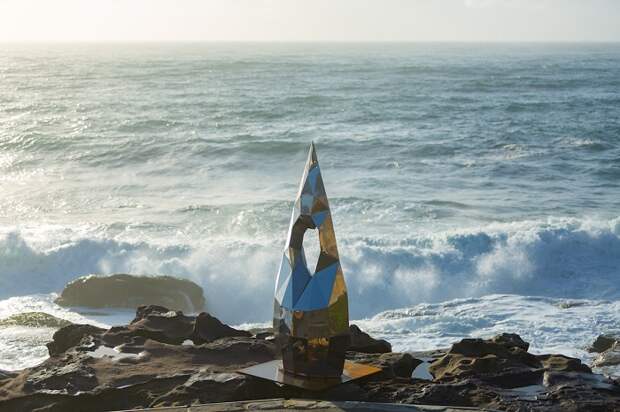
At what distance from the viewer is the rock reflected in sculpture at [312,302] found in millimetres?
7020

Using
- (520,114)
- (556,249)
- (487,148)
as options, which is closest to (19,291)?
(556,249)

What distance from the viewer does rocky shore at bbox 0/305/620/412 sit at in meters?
6.80

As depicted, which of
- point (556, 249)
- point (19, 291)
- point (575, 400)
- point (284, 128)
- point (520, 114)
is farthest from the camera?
point (520, 114)

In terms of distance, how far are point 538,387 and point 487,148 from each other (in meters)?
23.0

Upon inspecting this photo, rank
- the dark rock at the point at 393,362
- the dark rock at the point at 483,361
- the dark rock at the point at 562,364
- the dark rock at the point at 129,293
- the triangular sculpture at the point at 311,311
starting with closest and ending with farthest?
the triangular sculpture at the point at 311,311
the dark rock at the point at 483,361
the dark rock at the point at 562,364
the dark rock at the point at 393,362
the dark rock at the point at 129,293

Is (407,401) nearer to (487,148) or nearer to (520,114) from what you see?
(487,148)

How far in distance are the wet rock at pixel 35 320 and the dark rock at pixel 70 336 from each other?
3867 millimetres

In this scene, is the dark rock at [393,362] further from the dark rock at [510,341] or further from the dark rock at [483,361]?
the dark rock at [510,341]

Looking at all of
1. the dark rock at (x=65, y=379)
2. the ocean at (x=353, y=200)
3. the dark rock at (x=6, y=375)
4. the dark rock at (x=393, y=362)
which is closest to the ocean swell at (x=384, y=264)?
the ocean at (x=353, y=200)

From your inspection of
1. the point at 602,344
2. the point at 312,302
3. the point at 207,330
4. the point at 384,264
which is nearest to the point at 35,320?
the point at 207,330

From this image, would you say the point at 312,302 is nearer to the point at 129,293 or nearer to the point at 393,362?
the point at 393,362

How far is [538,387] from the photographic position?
703 cm

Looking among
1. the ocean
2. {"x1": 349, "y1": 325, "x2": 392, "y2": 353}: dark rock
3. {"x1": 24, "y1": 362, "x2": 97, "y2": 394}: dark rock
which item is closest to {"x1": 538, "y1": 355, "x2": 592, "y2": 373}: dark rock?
{"x1": 349, "y1": 325, "x2": 392, "y2": 353}: dark rock

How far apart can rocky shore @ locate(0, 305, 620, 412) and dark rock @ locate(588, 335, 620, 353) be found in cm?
289
